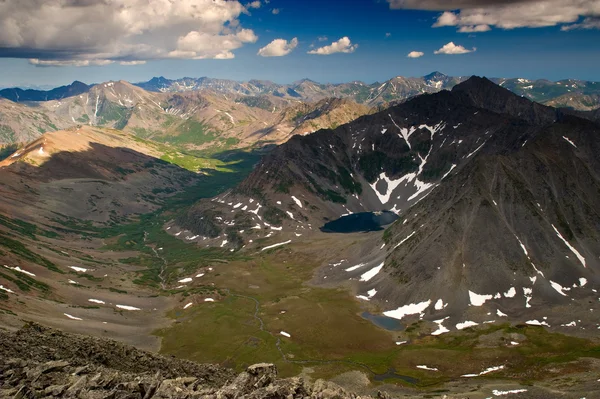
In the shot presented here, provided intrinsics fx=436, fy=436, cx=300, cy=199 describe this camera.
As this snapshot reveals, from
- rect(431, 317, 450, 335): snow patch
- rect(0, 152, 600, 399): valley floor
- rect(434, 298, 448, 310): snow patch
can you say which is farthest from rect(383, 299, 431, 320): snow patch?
rect(431, 317, 450, 335): snow patch

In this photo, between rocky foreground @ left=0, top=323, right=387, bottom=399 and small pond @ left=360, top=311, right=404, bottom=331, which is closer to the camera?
rocky foreground @ left=0, top=323, right=387, bottom=399

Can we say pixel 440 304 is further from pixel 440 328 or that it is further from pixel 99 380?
pixel 99 380

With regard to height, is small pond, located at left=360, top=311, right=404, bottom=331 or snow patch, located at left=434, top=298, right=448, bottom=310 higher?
snow patch, located at left=434, top=298, right=448, bottom=310

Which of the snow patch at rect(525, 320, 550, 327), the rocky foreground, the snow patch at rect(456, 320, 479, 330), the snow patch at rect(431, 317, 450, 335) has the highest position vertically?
the rocky foreground

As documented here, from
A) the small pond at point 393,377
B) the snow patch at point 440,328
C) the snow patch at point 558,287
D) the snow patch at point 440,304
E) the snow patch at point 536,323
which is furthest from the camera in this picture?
the snow patch at point 440,304

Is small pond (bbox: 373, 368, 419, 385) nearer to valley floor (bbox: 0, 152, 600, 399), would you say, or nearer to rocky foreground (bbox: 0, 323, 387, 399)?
valley floor (bbox: 0, 152, 600, 399)

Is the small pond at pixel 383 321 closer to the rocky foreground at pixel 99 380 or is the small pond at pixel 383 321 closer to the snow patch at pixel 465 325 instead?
the snow patch at pixel 465 325

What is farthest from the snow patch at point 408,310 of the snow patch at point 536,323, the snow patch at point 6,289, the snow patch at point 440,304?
the snow patch at point 6,289

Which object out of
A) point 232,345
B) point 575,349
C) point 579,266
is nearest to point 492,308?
point 575,349
